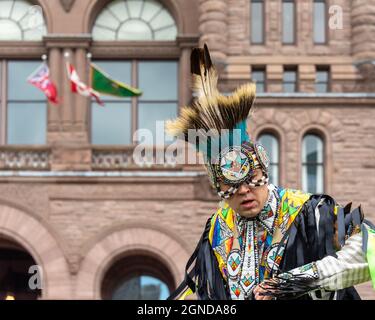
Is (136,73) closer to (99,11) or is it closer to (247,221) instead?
(99,11)

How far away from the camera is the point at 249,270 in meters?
5.05

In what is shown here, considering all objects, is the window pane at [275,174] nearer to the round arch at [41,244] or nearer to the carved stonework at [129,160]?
the carved stonework at [129,160]

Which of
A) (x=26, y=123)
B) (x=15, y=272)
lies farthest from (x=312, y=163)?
(x=15, y=272)

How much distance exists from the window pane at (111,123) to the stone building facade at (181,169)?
102 centimetres

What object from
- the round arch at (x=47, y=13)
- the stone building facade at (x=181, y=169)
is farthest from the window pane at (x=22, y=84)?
the stone building facade at (x=181, y=169)

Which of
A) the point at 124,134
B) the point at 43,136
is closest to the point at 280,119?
the point at 124,134

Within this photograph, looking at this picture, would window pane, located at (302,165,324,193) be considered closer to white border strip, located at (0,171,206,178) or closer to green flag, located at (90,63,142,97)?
white border strip, located at (0,171,206,178)

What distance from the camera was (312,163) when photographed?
25.0 m

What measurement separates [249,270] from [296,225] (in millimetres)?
319

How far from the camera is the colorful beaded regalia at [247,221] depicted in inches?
188

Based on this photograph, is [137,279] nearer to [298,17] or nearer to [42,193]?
[42,193]

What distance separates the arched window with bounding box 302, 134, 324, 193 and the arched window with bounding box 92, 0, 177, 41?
4914mm
